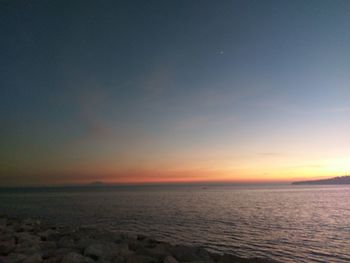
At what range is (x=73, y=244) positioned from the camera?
58.2ft

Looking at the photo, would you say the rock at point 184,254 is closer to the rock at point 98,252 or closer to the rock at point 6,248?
the rock at point 98,252

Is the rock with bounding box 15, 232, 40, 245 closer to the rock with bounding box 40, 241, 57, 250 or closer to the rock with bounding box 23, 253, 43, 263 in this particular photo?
the rock with bounding box 40, 241, 57, 250

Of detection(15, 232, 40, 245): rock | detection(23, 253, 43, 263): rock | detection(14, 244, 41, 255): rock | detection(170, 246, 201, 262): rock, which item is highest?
detection(15, 232, 40, 245): rock

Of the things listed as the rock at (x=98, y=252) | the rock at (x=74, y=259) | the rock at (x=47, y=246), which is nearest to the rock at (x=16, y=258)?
the rock at (x=74, y=259)

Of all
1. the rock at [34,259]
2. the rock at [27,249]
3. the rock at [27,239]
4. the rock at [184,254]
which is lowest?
the rock at [184,254]

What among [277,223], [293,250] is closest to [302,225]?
[277,223]

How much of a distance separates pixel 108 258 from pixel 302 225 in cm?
2613

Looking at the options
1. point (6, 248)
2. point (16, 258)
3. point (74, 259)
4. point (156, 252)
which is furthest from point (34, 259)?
point (156, 252)

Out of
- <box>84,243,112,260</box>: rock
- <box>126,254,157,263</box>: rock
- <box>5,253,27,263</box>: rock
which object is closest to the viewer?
<box>5,253,27,263</box>: rock

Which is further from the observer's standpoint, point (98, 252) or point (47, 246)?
point (47, 246)

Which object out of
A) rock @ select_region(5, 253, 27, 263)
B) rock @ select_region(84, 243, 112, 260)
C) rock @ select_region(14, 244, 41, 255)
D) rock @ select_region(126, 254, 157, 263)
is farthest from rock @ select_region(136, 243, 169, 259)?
rock @ select_region(5, 253, 27, 263)

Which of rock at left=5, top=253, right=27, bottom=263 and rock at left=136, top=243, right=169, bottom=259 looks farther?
rock at left=136, top=243, right=169, bottom=259

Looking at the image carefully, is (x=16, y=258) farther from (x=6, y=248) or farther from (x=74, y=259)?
(x=6, y=248)

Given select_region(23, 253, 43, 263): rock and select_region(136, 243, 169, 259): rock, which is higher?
select_region(23, 253, 43, 263): rock
